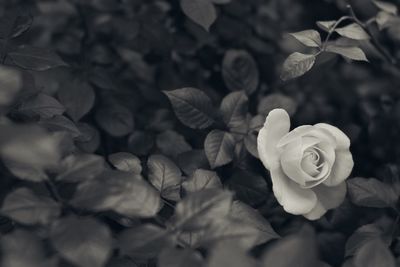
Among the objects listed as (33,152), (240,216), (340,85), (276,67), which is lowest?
(340,85)

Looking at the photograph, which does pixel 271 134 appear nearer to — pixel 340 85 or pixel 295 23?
pixel 340 85

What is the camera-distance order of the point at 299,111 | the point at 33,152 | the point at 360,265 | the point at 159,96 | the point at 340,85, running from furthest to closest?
the point at 340,85 < the point at 299,111 < the point at 159,96 < the point at 360,265 < the point at 33,152

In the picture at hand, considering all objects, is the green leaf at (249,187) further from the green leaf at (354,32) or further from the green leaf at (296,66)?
the green leaf at (354,32)

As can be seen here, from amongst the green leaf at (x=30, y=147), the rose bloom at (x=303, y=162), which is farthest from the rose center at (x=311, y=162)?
the green leaf at (x=30, y=147)

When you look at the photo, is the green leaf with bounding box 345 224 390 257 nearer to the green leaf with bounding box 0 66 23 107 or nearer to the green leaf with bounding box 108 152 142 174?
the green leaf with bounding box 108 152 142 174

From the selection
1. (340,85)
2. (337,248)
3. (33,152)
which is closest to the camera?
(33,152)

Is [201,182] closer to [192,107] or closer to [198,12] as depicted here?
[192,107]

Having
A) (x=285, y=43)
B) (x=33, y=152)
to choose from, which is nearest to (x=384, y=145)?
(x=285, y=43)
